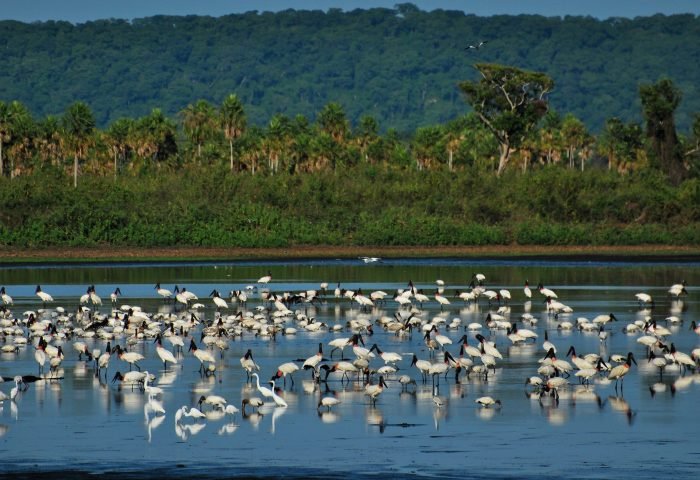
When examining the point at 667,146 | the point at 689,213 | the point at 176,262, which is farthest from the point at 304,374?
the point at 667,146

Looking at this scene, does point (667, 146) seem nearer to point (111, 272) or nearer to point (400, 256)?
point (400, 256)

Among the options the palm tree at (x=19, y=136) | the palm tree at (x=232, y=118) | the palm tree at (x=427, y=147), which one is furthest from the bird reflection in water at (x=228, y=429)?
the palm tree at (x=427, y=147)

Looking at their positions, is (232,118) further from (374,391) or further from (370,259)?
(374,391)

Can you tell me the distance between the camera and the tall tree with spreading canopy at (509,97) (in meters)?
106

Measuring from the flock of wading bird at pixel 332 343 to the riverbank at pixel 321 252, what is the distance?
2500 cm

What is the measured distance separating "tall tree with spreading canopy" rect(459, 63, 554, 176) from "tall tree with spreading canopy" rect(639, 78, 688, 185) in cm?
901

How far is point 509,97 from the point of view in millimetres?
106875

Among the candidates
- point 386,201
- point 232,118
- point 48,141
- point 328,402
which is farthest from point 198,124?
point 328,402

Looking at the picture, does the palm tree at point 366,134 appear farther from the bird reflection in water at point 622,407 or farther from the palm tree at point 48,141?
the bird reflection in water at point 622,407

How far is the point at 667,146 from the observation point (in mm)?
100312

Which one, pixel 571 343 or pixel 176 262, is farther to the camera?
pixel 176 262

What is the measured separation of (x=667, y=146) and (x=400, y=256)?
112 ft

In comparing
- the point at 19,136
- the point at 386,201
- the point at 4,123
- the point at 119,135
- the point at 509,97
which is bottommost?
the point at 386,201

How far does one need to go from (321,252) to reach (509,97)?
35268 mm
